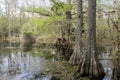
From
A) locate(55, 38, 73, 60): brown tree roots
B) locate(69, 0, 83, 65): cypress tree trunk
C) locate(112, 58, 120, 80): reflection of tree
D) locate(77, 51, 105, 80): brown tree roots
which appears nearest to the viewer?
A: locate(77, 51, 105, 80): brown tree roots

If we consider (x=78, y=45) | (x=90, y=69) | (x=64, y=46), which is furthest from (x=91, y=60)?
(x=64, y=46)

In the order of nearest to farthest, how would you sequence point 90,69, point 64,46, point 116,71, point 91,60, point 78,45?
point 90,69, point 91,60, point 116,71, point 78,45, point 64,46

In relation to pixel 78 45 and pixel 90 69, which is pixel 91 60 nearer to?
pixel 90 69

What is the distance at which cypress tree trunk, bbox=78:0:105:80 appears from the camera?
8.79 meters

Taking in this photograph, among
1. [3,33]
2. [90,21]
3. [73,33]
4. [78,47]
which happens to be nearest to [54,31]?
[73,33]

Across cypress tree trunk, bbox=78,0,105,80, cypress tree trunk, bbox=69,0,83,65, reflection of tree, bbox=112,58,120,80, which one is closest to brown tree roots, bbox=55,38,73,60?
cypress tree trunk, bbox=69,0,83,65

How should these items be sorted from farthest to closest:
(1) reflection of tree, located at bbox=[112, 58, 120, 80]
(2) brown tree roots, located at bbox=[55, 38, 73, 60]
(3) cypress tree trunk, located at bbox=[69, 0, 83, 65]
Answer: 1. (2) brown tree roots, located at bbox=[55, 38, 73, 60]
2. (3) cypress tree trunk, located at bbox=[69, 0, 83, 65]
3. (1) reflection of tree, located at bbox=[112, 58, 120, 80]

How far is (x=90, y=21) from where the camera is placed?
31.7 feet

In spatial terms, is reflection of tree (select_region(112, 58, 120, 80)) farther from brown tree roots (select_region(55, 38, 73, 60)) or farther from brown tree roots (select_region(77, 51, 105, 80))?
brown tree roots (select_region(55, 38, 73, 60))

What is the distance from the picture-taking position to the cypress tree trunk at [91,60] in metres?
8.79

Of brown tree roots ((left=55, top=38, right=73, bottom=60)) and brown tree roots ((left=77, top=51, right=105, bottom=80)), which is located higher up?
brown tree roots ((left=55, top=38, right=73, bottom=60))

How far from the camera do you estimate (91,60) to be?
9047 millimetres

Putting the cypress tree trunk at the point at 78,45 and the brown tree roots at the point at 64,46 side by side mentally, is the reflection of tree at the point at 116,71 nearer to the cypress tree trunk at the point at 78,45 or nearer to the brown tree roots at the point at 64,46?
the cypress tree trunk at the point at 78,45

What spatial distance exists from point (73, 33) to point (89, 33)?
30.8 ft
